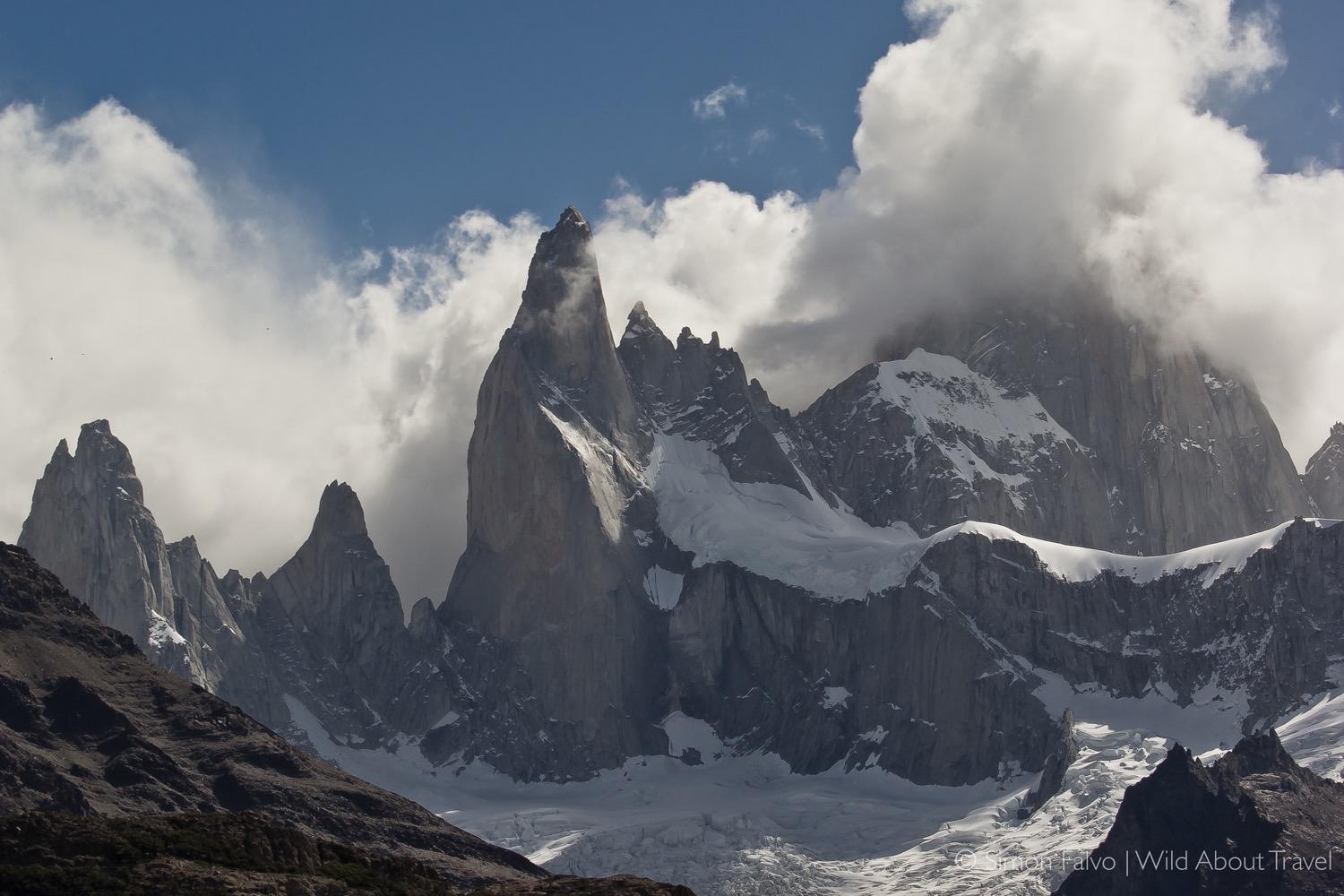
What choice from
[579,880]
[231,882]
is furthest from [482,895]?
[231,882]

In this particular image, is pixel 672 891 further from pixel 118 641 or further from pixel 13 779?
pixel 118 641

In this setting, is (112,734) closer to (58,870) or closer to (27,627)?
(27,627)

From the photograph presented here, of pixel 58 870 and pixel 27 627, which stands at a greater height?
pixel 27 627

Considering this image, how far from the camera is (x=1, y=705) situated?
16738cm

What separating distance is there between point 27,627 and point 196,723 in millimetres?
14057

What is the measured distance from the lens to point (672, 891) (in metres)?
108

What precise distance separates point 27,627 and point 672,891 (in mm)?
84759

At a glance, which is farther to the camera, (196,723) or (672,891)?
(196,723)

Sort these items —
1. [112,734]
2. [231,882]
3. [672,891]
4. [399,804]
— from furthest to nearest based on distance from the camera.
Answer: [399,804]
[112,734]
[672,891]
[231,882]

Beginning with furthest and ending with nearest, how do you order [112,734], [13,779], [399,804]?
[399,804] → [112,734] → [13,779]

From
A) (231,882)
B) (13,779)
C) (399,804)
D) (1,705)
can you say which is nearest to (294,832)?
(231,882)

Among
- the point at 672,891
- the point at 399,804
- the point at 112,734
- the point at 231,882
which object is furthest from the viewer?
the point at 399,804

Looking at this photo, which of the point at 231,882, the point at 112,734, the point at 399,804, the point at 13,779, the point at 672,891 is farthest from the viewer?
the point at 399,804

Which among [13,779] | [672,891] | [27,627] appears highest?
[27,627]
